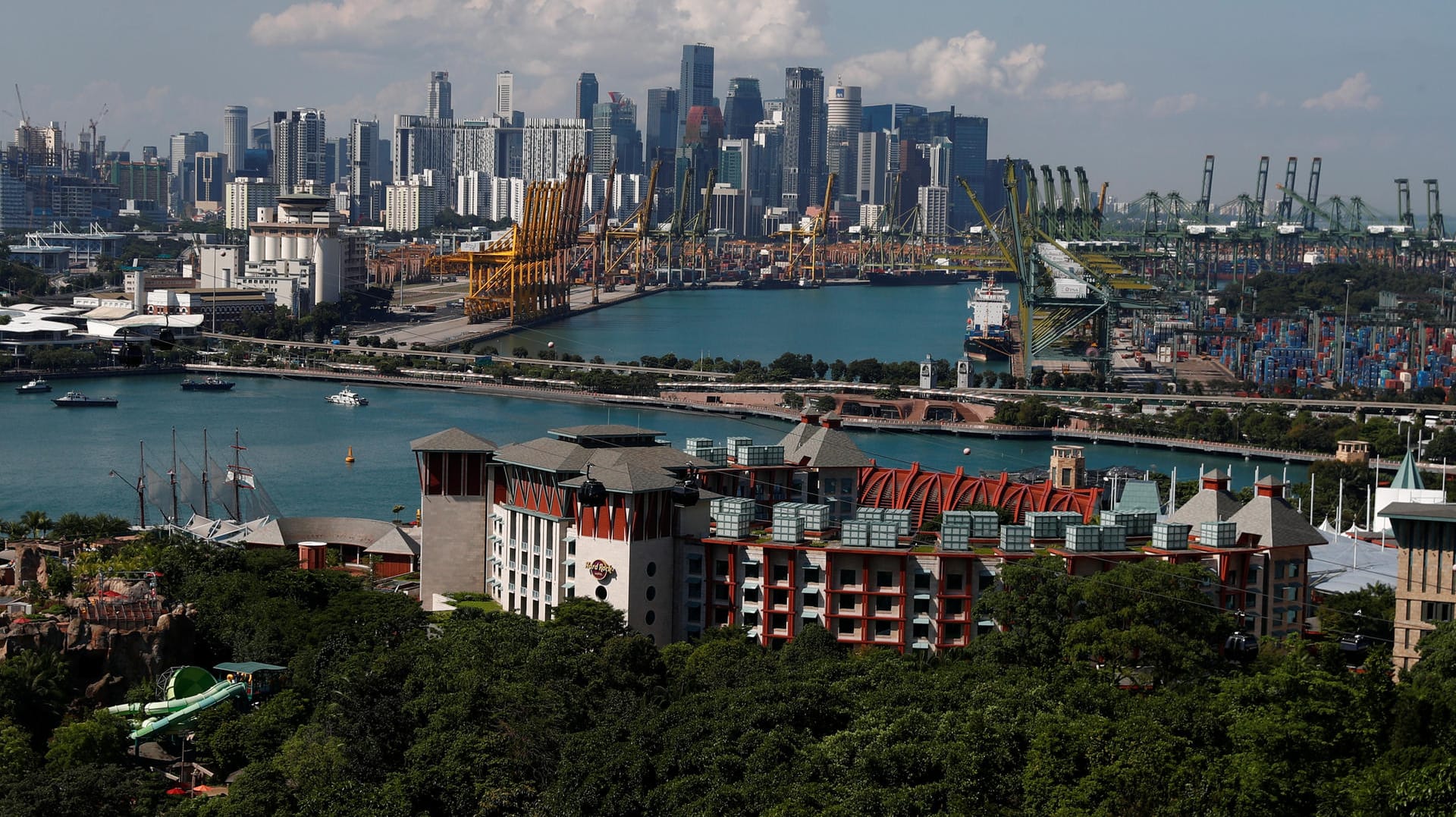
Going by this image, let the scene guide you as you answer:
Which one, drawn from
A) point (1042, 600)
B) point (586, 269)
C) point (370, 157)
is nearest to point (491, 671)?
point (1042, 600)

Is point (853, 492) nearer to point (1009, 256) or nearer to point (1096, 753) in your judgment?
point (1096, 753)

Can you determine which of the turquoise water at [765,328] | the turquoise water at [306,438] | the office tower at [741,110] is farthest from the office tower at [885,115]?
the turquoise water at [306,438]

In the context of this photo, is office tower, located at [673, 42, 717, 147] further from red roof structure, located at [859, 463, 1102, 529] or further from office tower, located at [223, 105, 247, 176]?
red roof structure, located at [859, 463, 1102, 529]

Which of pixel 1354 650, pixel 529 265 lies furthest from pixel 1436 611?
pixel 529 265

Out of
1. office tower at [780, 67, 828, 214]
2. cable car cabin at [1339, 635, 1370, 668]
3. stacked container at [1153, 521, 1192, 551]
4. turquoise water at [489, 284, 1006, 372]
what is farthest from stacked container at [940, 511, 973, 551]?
office tower at [780, 67, 828, 214]

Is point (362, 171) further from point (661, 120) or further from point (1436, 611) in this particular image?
point (1436, 611)

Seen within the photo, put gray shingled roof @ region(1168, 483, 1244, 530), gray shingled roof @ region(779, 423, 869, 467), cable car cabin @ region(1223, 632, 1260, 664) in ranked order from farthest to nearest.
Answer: gray shingled roof @ region(779, 423, 869, 467) < gray shingled roof @ region(1168, 483, 1244, 530) < cable car cabin @ region(1223, 632, 1260, 664)
